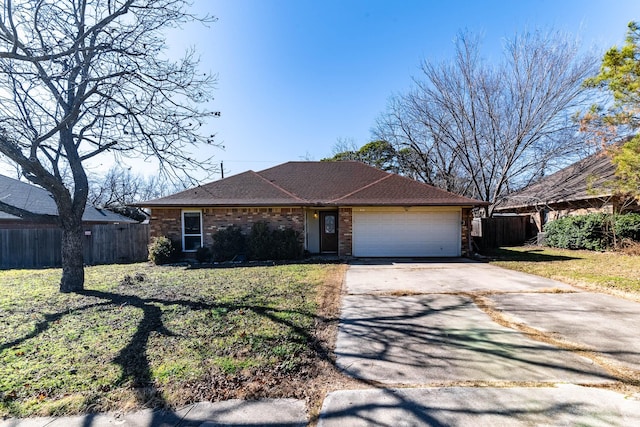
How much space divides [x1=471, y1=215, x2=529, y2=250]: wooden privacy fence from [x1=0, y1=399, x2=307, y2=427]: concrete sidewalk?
50.8ft

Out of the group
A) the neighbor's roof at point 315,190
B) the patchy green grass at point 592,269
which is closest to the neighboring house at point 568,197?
the patchy green grass at point 592,269

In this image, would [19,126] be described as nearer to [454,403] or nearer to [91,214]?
[454,403]

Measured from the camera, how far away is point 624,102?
26.8 ft

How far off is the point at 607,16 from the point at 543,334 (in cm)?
1295

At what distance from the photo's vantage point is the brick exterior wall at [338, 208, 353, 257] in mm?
12828

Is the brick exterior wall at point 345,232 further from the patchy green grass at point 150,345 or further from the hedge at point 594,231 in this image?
the hedge at point 594,231

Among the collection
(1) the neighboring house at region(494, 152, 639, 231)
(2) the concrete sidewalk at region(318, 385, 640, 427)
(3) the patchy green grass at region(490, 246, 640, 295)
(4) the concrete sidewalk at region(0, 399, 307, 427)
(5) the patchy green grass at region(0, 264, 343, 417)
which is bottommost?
(4) the concrete sidewalk at region(0, 399, 307, 427)

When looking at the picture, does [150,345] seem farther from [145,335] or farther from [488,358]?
[488,358]

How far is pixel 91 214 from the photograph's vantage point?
20047 mm

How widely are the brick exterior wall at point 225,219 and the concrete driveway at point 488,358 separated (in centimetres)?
666

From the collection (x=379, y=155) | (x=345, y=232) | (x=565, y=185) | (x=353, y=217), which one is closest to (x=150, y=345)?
(x=345, y=232)

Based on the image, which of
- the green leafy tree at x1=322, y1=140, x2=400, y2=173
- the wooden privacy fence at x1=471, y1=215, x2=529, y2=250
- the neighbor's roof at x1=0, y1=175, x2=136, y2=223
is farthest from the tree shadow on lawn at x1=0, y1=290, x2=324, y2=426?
the green leafy tree at x1=322, y1=140, x2=400, y2=173

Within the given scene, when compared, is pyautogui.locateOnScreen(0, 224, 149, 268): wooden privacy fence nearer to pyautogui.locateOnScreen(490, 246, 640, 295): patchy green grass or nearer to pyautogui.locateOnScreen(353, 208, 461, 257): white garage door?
pyautogui.locateOnScreen(353, 208, 461, 257): white garage door

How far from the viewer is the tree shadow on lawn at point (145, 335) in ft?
9.00
